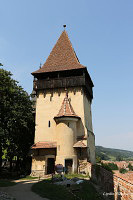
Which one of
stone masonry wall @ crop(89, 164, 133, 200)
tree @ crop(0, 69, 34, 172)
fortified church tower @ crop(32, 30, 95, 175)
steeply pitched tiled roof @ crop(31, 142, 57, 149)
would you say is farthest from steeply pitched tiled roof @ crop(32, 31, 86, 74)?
stone masonry wall @ crop(89, 164, 133, 200)

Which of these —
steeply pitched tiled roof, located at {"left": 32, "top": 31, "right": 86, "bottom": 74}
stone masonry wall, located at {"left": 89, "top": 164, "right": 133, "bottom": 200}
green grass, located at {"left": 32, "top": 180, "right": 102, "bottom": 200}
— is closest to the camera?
green grass, located at {"left": 32, "top": 180, "right": 102, "bottom": 200}

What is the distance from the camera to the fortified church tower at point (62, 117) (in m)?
20.7

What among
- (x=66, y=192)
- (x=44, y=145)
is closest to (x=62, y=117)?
(x=44, y=145)

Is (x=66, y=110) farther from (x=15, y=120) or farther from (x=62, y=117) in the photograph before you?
(x=15, y=120)

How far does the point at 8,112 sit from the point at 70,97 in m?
8.40

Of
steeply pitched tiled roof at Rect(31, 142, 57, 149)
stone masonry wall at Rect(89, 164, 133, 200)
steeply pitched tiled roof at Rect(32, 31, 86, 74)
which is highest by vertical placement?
steeply pitched tiled roof at Rect(32, 31, 86, 74)

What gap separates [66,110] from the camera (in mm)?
22359

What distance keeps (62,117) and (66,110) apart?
4.36ft

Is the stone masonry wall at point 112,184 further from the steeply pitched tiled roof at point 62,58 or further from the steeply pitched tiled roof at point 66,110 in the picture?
the steeply pitched tiled roof at point 62,58

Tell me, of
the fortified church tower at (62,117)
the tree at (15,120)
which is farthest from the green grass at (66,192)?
the tree at (15,120)

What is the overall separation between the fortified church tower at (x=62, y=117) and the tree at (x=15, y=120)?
1.98 m

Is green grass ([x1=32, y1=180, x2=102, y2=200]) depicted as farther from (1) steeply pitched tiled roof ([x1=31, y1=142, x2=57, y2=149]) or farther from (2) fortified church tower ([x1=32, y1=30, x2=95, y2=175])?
(1) steeply pitched tiled roof ([x1=31, y1=142, x2=57, y2=149])

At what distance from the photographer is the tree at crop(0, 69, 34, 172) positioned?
21.4 meters

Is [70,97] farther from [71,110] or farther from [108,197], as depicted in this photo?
[108,197]
